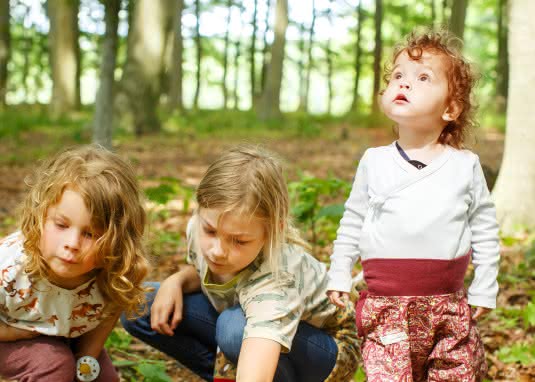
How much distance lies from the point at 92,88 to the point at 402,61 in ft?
125

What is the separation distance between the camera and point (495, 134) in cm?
1232

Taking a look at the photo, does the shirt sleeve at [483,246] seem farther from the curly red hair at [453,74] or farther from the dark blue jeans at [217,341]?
the dark blue jeans at [217,341]

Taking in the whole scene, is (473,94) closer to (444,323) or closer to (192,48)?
(444,323)

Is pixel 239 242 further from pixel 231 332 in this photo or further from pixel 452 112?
pixel 452 112

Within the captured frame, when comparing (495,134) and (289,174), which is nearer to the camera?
(289,174)

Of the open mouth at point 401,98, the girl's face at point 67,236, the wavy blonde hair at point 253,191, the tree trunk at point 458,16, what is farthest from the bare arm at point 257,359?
the tree trunk at point 458,16

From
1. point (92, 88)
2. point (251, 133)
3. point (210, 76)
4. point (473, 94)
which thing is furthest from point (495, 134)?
point (92, 88)

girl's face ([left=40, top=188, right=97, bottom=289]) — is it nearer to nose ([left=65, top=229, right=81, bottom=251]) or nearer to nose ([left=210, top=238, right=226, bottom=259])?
nose ([left=65, top=229, right=81, bottom=251])

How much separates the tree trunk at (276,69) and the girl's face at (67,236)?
41.5 ft

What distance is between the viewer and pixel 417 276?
1.86 m

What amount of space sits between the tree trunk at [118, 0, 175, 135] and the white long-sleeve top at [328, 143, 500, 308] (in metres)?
8.87

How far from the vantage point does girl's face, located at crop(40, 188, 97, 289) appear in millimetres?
1852

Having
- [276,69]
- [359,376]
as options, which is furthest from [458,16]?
[276,69]

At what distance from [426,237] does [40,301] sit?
4.22ft
